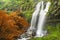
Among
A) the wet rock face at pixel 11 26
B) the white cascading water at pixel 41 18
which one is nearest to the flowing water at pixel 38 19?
the white cascading water at pixel 41 18

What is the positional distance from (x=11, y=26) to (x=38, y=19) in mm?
2303

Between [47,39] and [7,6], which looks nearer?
[47,39]

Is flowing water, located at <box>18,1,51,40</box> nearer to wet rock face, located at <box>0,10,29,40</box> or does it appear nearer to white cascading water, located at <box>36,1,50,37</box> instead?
white cascading water, located at <box>36,1,50,37</box>

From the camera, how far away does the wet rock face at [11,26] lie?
32.8ft

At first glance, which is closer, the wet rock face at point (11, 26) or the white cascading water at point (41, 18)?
the wet rock face at point (11, 26)

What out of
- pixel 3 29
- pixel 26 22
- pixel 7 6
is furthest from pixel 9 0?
pixel 3 29

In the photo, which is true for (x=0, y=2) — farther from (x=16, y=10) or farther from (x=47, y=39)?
(x=47, y=39)

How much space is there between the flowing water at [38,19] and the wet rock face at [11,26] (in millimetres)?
383

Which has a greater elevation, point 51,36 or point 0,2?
point 0,2

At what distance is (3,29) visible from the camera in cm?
992

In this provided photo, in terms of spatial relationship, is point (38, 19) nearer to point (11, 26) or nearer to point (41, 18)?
point (41, 18)

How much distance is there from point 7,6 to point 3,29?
14.1ft

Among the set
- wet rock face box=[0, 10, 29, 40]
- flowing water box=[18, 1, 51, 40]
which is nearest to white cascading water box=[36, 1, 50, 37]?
flowing water box=[18, 1, 51, 40]

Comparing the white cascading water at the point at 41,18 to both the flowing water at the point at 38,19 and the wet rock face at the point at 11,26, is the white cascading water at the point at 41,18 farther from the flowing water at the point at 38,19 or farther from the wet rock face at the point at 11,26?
the wet rock face at the point at 11,26
